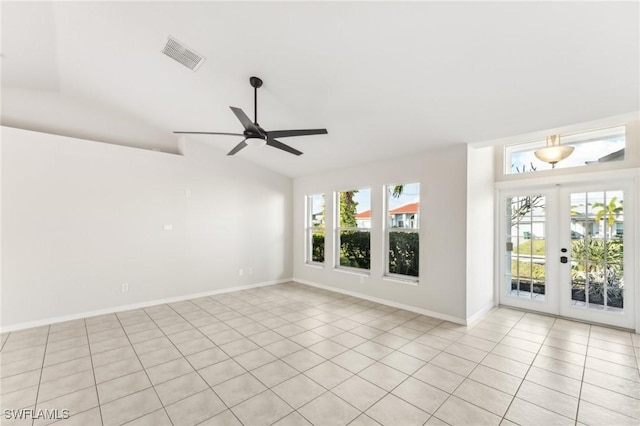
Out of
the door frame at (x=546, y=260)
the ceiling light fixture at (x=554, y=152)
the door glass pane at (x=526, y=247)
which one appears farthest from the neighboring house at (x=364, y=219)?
the ceiling light fixture at (x=554, y=152)

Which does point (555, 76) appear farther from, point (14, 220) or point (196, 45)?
point (14, 220)

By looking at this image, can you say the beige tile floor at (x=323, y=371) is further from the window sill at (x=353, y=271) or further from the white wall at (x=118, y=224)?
the window sill at (x=353, y=271)

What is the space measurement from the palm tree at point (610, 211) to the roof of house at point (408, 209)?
2.49m

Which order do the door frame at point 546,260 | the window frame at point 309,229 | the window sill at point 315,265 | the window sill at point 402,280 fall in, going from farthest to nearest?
the window frame at point 309,229
the window sill at point 315,265
the window sill at point 402,280
the door frame at point 546,260

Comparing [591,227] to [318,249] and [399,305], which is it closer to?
[399,305]

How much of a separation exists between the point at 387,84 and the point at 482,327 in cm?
348

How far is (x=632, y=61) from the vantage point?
7.36ft

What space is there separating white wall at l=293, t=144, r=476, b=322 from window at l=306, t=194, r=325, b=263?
1.20 m

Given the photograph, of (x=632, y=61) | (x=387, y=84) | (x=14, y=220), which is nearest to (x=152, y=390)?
(x=14, y=220)

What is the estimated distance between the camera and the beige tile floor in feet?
7.03

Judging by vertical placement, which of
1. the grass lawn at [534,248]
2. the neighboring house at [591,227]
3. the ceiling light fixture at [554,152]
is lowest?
the grass lawn at [534,248]

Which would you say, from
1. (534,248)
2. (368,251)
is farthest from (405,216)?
(534,248)

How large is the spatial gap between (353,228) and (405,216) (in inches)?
47.3

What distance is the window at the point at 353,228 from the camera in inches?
218
